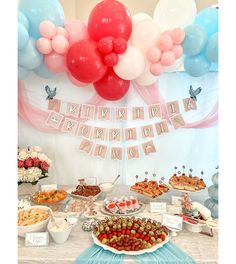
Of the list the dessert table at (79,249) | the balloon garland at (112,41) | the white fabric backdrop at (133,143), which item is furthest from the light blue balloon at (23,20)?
the dessert table at (79,249)

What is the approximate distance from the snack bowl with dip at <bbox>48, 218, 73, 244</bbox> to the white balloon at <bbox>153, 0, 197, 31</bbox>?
132 cm

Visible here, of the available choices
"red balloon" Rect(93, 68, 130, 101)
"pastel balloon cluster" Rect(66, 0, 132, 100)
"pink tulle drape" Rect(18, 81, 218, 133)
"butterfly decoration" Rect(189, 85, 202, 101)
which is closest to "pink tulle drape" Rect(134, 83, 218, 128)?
"pink tulle drape" Rect(18, 81, 218, 133)

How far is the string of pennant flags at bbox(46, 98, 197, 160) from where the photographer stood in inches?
84.4

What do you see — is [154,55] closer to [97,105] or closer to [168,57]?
[168,57]

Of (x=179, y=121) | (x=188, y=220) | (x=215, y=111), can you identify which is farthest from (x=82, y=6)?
(x=188, y=220)

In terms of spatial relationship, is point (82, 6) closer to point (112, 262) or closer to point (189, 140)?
point (189, 140)

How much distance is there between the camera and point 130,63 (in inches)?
63.7

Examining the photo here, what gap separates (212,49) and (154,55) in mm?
335

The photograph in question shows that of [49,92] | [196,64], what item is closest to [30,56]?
[49,92]

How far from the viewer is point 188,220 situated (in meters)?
1.58

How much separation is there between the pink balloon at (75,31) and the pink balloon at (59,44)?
6 centimetres

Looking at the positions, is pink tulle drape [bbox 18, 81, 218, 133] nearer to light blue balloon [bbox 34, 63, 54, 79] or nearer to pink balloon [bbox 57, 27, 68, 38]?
light blue balloon [bbox 34, 63, 54, 79]
